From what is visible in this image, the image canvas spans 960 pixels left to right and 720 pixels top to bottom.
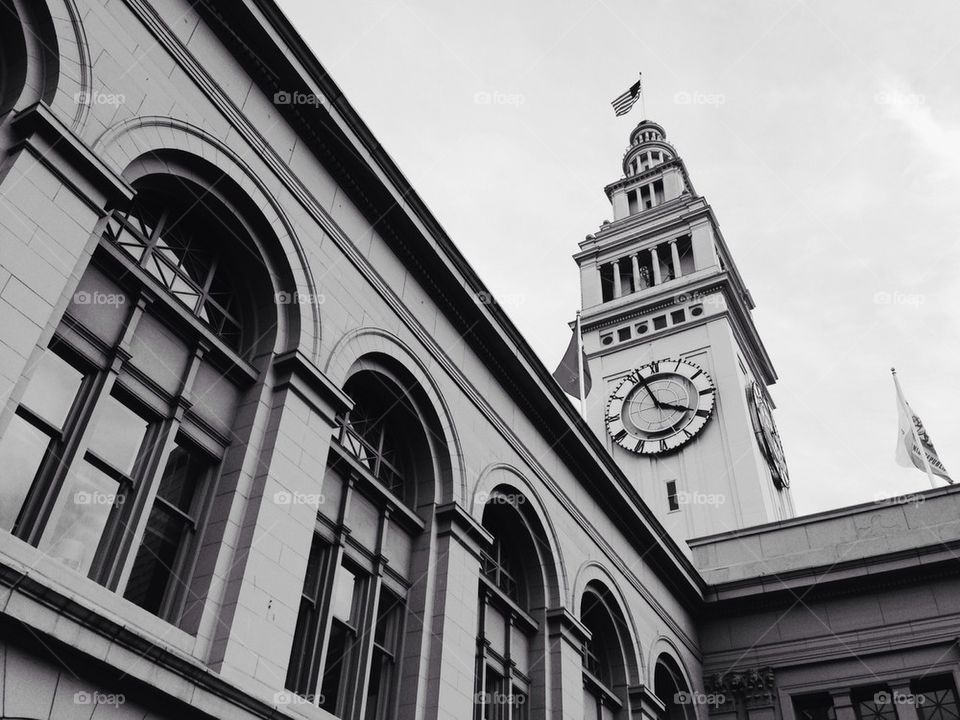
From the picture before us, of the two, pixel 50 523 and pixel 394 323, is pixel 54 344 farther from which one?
pixel 394 323

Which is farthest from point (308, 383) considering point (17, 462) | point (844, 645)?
point (844, 645)

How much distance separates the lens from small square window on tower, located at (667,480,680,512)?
43.4 meters

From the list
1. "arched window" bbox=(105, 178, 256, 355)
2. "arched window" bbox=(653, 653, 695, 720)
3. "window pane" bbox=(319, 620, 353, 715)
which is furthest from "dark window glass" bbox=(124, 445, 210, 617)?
"arched window" bbox=(653, 653, 695, 720)

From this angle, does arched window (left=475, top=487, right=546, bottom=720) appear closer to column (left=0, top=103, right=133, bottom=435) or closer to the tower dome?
column (left=0, top=103, right=133, bottom=435)

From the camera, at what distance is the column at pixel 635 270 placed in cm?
5207

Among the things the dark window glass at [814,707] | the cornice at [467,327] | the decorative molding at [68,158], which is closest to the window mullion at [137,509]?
the decorative molding at [68,158]

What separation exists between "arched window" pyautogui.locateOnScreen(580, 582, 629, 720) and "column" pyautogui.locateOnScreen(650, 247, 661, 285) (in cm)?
3009

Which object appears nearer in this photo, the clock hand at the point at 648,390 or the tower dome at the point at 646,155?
the clock hand at the point at 648,390

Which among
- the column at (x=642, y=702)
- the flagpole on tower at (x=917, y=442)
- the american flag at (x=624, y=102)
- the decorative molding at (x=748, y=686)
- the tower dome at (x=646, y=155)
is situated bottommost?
the column at (x=642, y=702)

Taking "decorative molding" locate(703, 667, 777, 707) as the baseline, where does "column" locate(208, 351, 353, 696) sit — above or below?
below

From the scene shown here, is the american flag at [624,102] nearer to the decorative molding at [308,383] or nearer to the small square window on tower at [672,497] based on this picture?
the small square window on tower at [672,497]

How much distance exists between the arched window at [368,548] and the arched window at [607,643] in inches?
296

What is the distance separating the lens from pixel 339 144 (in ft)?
56.0

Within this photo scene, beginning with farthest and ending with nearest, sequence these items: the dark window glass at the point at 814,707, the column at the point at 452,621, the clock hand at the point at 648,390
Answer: the clock hand at the point at 648,390 < the dark window glass at the point at 814,707 < the column at the point at 452,621
